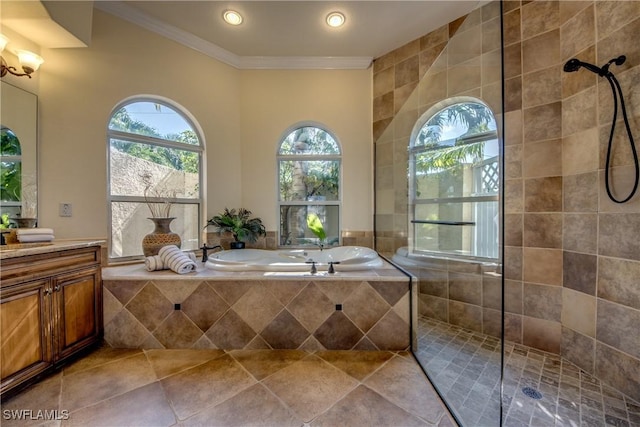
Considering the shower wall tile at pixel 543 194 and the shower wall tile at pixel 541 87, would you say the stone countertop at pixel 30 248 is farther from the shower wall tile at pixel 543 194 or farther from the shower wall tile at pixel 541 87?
the shower wall tile at pixel 541 87

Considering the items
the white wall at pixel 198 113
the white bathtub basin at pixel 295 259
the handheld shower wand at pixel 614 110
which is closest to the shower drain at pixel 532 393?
the white bathtub basin at pixel 295 259

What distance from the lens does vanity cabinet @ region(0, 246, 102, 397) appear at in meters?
1.36

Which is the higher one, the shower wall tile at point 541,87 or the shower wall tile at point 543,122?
the shower wall tile at point 541,87

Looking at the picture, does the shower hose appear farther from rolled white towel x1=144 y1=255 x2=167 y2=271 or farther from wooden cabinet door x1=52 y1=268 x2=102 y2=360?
wooden cabinet door x1=52 y1=268 x2=102 y2=360

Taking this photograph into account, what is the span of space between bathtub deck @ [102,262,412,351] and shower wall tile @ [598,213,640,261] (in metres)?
1.27

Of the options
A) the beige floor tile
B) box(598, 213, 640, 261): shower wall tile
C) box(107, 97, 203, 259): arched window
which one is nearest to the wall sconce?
box(107, 97, 203, 259): arched window

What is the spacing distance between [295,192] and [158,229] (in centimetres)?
159

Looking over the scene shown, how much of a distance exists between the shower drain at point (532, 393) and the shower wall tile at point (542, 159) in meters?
1.51

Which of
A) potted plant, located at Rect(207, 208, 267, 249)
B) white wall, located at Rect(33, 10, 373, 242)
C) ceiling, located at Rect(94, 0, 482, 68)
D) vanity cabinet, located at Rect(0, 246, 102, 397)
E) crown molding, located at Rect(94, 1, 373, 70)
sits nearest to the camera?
vanity cabinet, located at Rect(0, 246, 102, 397)

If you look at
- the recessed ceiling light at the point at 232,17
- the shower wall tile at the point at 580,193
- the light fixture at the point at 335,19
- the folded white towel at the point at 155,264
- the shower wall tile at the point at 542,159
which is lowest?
the folded white towel at the point at 155,264

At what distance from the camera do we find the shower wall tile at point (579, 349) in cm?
159

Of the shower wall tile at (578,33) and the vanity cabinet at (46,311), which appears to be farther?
the shower wall tile at (578,33)

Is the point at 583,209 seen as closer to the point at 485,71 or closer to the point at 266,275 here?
the point at 485,71

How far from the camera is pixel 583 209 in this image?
1.66 metres
